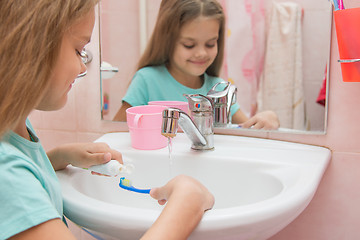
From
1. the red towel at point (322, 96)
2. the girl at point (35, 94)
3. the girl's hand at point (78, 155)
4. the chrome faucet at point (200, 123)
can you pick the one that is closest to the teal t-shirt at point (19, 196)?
the girl at point (35, 94)

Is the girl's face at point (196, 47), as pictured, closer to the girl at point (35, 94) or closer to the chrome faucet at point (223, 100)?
the chrome faucet at point (223, 100)

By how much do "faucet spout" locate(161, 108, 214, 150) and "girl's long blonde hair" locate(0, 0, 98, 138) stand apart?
0.28 meters

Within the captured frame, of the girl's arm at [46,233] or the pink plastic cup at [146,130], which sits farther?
the pink plastic cup at [146,130]

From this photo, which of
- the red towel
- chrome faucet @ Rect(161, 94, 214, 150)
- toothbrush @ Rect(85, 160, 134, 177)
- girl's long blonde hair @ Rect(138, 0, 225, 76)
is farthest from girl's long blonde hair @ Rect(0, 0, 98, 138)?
the red towel

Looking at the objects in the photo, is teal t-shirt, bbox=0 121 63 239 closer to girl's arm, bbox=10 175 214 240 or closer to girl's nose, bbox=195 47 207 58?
girl's arm, bbox=10 175 214 240

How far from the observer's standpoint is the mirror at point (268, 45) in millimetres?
870

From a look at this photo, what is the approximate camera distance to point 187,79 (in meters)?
1.01

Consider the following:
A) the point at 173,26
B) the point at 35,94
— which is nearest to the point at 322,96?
the point at 173,26

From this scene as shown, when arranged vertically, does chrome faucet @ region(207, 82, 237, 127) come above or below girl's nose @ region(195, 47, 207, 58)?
below

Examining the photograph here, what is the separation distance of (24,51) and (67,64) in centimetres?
7

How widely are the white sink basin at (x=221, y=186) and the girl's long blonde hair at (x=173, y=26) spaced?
21 centimetres

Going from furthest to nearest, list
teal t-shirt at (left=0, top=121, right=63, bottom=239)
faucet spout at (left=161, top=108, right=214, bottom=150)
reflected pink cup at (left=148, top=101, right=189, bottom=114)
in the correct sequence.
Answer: reflected pink cup at (left=148, top=101, right=189, bottom=114), faucet spout at (left=161, top=108, right=214, bottom=150), teal t-shirt at (left=0, top=121, right=63, bottom=239)

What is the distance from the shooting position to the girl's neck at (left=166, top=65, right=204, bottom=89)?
0.99m

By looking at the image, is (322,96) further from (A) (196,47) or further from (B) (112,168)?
(B) (112,168)
